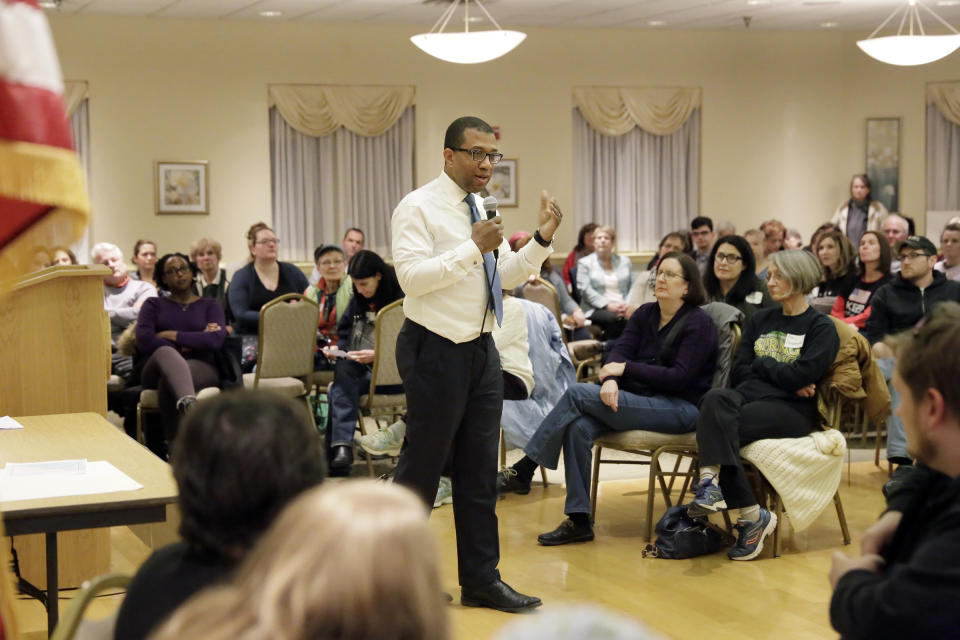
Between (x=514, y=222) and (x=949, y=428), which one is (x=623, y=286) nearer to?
(x=514, y=222)

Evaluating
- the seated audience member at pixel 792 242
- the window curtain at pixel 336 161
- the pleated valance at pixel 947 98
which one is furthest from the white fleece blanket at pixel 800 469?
the pleated valance at pixel 947 98

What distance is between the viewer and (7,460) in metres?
3.12

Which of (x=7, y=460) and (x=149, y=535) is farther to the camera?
(x=149, y=535)

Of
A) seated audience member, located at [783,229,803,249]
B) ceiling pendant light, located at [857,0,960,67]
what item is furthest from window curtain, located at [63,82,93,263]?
ceiling pendant light, located at [857,0,960,67]

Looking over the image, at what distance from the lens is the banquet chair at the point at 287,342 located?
653 cm

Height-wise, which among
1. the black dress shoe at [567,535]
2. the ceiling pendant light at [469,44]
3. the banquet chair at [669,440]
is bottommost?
the black dress shoe at [567,535]

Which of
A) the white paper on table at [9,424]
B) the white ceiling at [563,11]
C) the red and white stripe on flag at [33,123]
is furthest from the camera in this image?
the white ceiling at [563,11]

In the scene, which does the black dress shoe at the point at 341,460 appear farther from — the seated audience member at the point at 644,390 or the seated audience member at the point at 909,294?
the seated audience member at the point at 909,294

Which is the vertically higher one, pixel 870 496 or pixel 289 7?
pixel 289 7

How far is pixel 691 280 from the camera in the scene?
17.3ft

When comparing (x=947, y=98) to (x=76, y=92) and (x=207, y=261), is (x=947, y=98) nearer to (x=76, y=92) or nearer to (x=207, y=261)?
(x=207, y=261)

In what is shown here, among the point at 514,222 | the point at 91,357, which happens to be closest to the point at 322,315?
the point at 91,357

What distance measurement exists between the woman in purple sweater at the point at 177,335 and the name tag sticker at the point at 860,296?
3.74m

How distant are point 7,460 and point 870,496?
13.8ft
